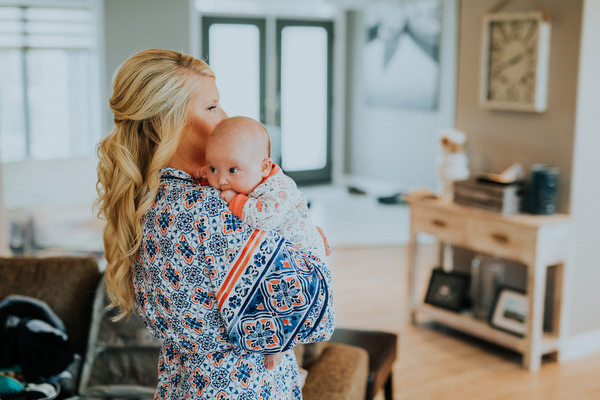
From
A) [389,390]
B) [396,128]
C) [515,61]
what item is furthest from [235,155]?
[396,128]

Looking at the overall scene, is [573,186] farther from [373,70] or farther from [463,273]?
[373,70]

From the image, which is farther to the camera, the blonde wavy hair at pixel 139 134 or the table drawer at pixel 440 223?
the table drawer at pixel 440 223

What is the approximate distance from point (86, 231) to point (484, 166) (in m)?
2.67

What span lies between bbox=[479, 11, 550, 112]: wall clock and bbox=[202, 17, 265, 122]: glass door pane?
15.4 feet

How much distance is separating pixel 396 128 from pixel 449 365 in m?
5.15

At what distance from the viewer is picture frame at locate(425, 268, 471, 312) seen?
3.76 meters

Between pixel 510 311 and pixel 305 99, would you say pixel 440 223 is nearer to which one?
pixel 510 311

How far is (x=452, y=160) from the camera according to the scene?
3.75 metres

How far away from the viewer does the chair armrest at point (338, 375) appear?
196 cm

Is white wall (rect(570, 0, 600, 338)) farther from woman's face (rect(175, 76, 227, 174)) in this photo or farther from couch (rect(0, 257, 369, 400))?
woman's face (rect(175, 76, 227, 174))

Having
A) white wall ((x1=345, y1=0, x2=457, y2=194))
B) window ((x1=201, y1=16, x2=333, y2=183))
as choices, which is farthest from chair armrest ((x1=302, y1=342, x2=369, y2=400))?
window ((x1=201, y1=16, x2=333, y2=183))

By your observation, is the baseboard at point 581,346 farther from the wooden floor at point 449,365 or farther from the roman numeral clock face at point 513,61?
the roman numeral clock face at point 513,61

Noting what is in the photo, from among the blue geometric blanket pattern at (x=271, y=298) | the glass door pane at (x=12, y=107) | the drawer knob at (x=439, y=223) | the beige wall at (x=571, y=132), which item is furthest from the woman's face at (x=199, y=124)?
the glass door pane at (x=12, y=107)

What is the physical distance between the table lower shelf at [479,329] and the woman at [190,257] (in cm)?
244
